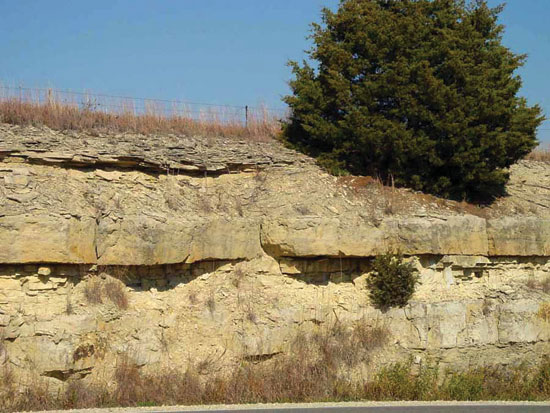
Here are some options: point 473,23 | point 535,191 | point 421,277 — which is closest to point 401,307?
point 421,277

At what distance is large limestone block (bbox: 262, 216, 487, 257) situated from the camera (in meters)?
15.4

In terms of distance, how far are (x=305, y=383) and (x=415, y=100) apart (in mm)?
8017

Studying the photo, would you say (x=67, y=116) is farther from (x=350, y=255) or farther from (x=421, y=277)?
(x=421, y=277)

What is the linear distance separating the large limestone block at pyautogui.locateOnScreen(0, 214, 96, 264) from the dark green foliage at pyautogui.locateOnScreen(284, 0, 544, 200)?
698cm

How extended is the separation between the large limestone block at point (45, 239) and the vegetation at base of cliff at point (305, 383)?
2001 millimetres

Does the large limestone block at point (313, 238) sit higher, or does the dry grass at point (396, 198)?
the dry grass at point (396, 198)

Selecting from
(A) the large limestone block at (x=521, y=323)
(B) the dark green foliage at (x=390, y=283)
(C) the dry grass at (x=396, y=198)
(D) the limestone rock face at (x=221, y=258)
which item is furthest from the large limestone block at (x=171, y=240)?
(A) the large limestone block at (x=521, y=323)

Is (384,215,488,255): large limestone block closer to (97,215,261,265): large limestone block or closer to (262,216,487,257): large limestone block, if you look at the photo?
(262,216,487,257): large limestone block

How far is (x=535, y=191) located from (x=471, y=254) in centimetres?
489

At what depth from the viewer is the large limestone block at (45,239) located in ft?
41.9

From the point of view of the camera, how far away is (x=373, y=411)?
11383 mm

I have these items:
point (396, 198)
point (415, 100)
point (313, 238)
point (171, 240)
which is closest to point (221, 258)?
point (171, 240)

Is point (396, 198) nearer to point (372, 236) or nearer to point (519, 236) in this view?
point (372, 236)

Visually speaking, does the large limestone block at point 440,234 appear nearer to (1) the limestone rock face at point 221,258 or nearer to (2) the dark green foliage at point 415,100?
(1) the limestone rock face at point 221,258
